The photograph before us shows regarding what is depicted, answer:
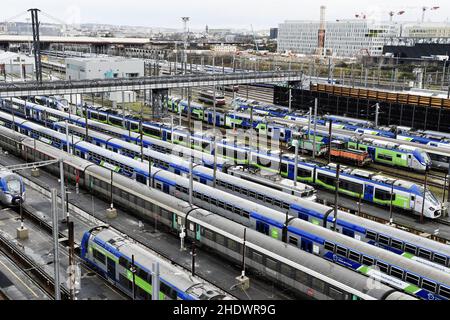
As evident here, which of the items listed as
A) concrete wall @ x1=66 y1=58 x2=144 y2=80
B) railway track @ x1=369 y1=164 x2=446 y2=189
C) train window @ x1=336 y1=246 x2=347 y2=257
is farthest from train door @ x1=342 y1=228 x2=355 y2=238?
concrete wall @ x1=66 y1=58 x2=144 y2=80

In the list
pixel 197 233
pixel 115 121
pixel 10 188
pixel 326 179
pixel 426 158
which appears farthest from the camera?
pixel 115 121

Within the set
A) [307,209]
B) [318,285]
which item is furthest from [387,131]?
[318,285]

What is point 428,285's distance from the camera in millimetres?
21359

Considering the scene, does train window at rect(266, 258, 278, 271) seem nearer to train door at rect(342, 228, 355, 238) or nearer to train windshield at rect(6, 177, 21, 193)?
train door at rect(342, 228, 355, 238)

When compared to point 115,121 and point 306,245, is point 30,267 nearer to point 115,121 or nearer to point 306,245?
point 306,245

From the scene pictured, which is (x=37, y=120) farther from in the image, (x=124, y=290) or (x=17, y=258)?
(x=124, y=290)

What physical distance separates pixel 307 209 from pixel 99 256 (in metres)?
13.0

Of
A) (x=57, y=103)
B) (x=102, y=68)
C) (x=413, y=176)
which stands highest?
(x=102, y=68)

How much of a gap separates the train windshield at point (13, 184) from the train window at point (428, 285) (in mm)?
27963

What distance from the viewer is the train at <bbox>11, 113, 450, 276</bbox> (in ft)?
81.4

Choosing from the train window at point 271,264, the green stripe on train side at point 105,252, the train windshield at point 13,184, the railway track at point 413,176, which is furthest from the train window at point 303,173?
the train windshield at point 13,184

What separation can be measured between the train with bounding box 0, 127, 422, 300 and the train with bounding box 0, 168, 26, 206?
18.5 feet

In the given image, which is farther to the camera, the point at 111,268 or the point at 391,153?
the point at 391,153

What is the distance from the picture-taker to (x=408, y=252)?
25.5m
